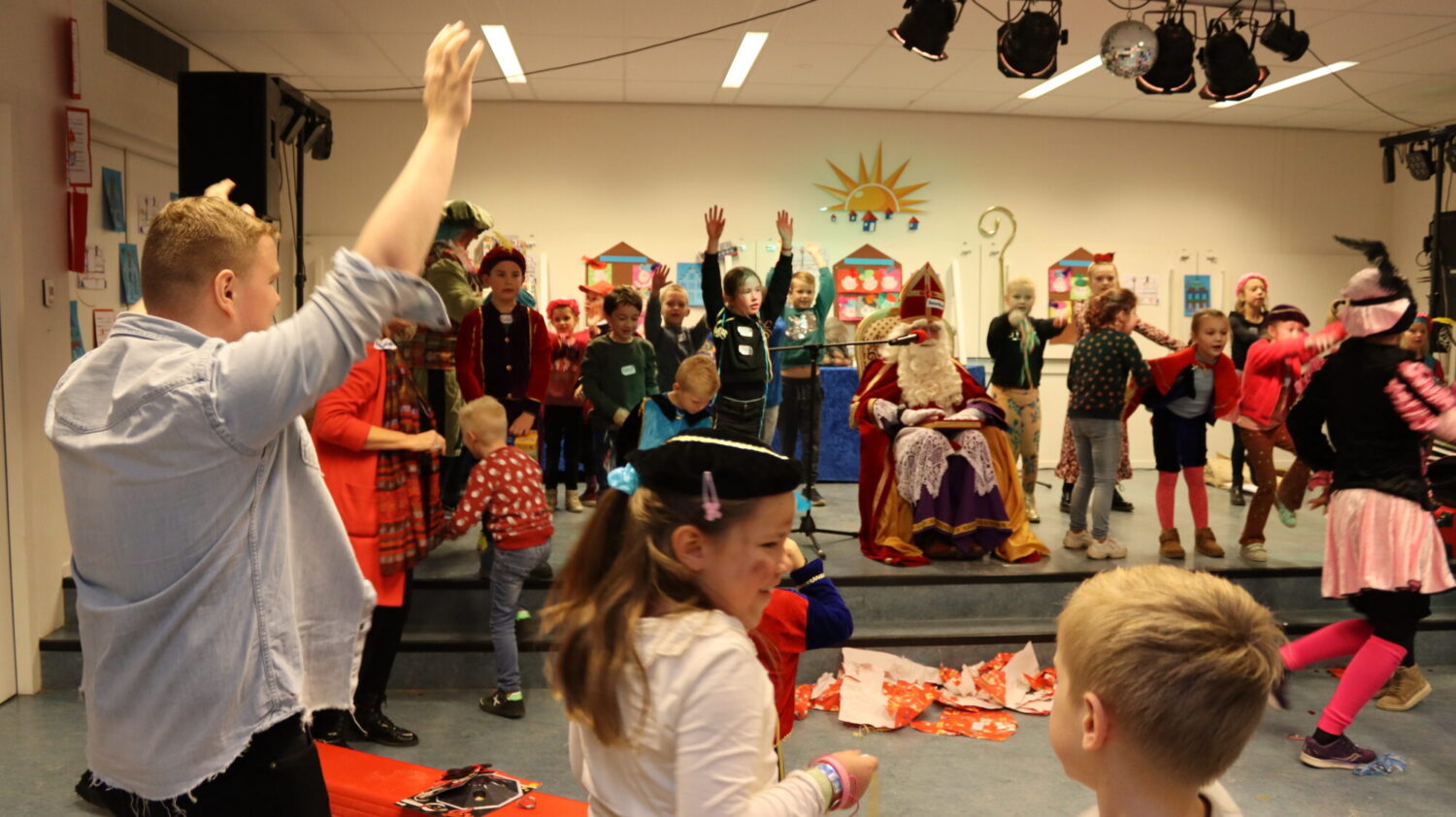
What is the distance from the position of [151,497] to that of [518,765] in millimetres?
2685

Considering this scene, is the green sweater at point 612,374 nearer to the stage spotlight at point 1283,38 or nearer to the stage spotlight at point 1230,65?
the stage spotlight at point 1230,65

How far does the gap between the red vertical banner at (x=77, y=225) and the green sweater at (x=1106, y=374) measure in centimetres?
451

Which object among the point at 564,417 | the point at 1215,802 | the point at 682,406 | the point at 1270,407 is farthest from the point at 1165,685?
the point at 564,417

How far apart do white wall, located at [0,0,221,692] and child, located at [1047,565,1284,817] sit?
431 centimetres

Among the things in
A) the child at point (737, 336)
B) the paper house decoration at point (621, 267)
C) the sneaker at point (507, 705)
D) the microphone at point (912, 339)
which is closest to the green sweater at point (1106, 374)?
the microphone at point (912, 339)

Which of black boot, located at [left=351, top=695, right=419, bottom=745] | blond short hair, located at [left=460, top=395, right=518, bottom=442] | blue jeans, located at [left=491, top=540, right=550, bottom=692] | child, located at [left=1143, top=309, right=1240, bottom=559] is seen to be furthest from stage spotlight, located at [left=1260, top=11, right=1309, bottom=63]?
black boot, located at [left=351, top=695, right=419, bottom=745]

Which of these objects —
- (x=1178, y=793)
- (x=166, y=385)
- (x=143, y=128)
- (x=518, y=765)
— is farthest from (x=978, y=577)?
(x=143, y=128)

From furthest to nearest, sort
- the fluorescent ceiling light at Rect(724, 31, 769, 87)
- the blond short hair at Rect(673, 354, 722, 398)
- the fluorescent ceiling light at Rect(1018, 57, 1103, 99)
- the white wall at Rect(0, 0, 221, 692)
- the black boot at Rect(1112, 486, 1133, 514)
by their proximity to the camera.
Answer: the fluorescent ceiling light at Rect(1018, 57, 1103, 99) < the black boot at Rect(1112, 486, 1133, 514) < the fluorescent ceiling light at Rect(724, 31, 769, 87) < the blond short hair at Rect(673, 354, 722, 398) < the white wall at Rect(0, 0, 221, 692)

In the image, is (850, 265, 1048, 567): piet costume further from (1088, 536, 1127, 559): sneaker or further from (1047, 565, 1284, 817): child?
(1047, 565, 1284, 817): child

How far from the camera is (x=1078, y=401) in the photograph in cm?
547

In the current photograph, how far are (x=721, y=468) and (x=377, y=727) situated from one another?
3.03m

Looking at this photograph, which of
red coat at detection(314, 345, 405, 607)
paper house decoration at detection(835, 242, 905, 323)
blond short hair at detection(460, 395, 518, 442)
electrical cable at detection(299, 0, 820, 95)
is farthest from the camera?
paper house decoration at detection(835, 242, 905, 323)

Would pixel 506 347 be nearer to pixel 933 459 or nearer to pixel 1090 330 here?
pixel 933 459

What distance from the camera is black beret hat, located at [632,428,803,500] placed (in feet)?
4.51
